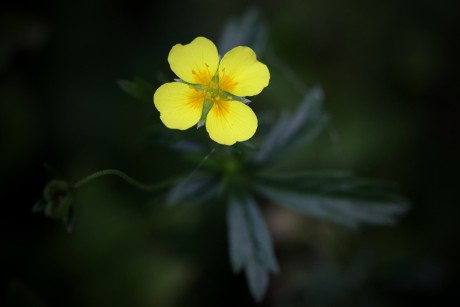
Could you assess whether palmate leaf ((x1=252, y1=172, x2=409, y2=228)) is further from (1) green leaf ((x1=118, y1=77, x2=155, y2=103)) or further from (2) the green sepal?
(1) green leaf ((x1=118, y1=77, x2=155, y2=103))

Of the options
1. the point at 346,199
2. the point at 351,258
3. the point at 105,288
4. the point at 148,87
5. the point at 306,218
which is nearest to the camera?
the point at 148,87

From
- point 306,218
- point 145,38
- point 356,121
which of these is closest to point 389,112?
point 356,121

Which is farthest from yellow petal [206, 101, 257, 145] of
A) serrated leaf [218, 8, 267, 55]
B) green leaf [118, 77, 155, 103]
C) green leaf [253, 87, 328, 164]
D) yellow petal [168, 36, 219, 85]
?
serrated leaf [218, 8, 267, 55]

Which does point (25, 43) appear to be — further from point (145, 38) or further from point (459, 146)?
point (459, 146)

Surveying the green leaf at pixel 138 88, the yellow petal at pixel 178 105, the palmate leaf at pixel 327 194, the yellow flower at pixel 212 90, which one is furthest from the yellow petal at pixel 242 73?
the palmate leaf at pixel 327 194

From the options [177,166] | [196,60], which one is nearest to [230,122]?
[196,60]

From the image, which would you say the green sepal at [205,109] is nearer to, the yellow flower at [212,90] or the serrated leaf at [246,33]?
the yellow flower at [212,90]
